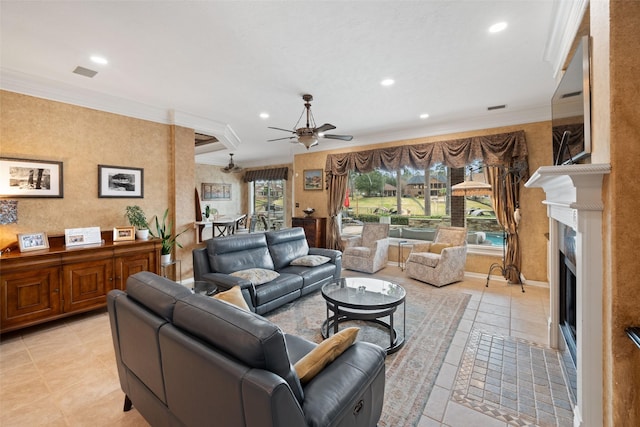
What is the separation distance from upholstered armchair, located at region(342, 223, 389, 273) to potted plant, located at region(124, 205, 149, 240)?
3.39 m

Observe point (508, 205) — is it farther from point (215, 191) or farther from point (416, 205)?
point (215, 191)

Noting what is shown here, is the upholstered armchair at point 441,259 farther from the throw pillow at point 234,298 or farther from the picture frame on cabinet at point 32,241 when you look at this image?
the picture frame on cabinet at point 32,241

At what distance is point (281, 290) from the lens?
328 cm

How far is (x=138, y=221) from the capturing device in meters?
3.85

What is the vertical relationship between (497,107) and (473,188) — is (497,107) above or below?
above

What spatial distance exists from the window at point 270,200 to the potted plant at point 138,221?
5.31 metres

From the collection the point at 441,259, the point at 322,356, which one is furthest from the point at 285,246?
the point at 322,356

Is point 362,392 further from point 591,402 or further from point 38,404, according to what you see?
point 38,404

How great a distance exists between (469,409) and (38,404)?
9.82ft

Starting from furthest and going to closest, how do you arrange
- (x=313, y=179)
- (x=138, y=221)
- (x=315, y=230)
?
(x=313, y=179), (x=315, y=230), (x=138, y=221)

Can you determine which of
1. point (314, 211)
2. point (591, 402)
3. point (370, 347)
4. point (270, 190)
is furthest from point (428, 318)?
point (270, 190)

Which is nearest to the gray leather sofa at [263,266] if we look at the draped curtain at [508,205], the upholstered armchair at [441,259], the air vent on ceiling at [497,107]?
the upholstered armchair at [441,259]

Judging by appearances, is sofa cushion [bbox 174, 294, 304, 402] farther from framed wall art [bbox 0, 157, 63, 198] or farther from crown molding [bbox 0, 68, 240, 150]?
crown molding [bbox 0, 68, 240, 150]

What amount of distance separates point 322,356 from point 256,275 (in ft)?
6.77
